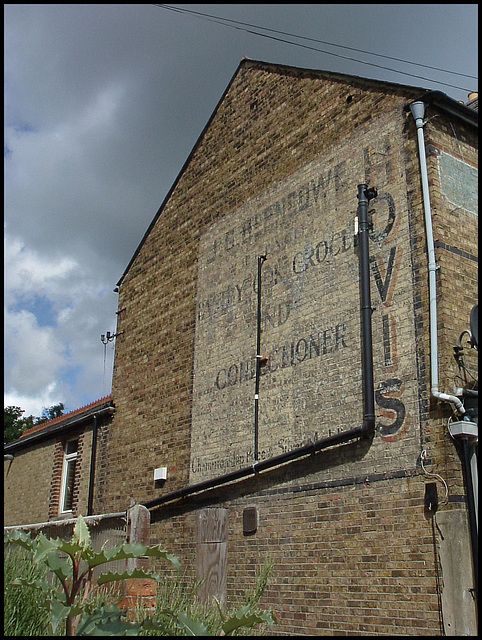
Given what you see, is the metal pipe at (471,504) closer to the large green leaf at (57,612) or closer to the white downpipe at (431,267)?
the white downpipe at (431,267)

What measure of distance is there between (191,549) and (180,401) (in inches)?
104

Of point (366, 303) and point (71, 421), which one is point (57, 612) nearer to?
point (366, 303)

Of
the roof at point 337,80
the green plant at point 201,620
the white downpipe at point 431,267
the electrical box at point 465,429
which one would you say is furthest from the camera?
the roof at point 337,80

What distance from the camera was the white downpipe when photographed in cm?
737

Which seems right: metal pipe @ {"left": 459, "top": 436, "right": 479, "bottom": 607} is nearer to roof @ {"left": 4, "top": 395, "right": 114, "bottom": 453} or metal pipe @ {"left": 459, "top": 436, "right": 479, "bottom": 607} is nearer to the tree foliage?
roof @ {"left": 4, "top": 395, "right": 114, "bottom": 453}

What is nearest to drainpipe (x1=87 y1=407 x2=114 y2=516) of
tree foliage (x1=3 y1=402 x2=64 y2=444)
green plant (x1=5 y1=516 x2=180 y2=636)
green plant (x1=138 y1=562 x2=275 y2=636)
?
green plant (x1=138 y1=562 x2=275 y2=636)

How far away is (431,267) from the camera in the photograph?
8000mm

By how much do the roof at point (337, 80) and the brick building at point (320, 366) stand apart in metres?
0.04

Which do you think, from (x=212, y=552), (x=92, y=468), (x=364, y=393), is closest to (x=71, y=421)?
(x=92, y=468)

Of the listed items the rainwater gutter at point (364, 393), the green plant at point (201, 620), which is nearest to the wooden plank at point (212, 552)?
the rainwater gutter at point (364, 393)

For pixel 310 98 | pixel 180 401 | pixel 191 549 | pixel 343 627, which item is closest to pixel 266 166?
pixel 310 98

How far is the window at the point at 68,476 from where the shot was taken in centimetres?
1444

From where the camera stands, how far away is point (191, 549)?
10.6 m

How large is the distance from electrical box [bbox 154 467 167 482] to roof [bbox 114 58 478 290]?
17.4 ft
